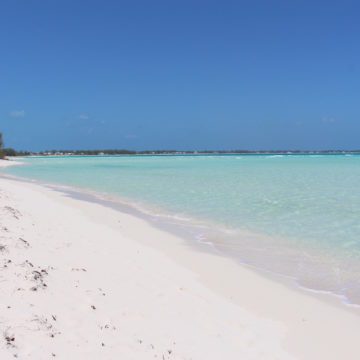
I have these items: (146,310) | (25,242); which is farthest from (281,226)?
(146,310)

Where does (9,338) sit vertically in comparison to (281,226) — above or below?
above

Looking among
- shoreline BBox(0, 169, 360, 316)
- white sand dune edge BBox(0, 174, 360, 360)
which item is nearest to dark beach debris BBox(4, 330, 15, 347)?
white sand dune edge BBox(0, 174, 360, 360)

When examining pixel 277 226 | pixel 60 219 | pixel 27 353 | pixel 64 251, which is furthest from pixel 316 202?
→ pixel 27 353

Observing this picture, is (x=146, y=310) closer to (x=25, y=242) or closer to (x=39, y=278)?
(x=39, y=278)

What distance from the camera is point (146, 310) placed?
18.8 ft

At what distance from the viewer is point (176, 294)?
21.5 feet

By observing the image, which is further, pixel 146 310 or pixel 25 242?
pixel 25 242

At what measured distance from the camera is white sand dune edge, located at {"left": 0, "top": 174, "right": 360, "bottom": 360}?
4535 mm

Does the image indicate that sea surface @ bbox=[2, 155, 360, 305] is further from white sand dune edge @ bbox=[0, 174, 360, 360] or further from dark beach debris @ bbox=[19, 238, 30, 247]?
dark beach debris @ bbox=[19, 238, 30, 247]

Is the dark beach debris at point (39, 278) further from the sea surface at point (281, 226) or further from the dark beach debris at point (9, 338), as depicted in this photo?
the sea surface at point (281, 226)

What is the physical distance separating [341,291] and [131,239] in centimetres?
538

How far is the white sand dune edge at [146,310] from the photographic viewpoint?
4.54 metres

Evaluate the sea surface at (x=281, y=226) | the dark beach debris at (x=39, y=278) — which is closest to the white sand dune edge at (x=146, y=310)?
the dark beach debris at (x=39, y=278)

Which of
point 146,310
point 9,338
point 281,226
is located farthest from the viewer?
point 281,226
